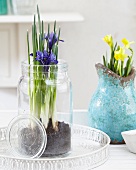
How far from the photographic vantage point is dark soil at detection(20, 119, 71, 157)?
113 centimetres

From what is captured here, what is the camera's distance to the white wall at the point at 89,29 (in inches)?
93.7

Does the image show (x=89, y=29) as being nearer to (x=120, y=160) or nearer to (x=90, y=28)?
(x=90, y=28)

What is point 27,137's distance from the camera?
114 centimetres

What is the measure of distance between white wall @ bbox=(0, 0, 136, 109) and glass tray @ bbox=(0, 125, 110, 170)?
1191 mm

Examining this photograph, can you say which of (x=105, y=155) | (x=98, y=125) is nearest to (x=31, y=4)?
(x=98, y=125)

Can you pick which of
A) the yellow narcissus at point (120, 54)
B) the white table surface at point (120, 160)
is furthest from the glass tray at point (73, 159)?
the yellow narcissus at point (120, 54)

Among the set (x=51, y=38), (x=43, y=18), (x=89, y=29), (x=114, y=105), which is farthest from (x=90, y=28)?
(x=51, y=38)

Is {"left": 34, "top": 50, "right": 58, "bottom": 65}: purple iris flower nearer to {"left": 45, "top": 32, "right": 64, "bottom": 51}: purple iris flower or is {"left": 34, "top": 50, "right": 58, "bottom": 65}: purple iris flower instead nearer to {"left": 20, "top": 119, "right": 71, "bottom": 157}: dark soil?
{"left": 45, "top": 32, "right": 64, "bottom": 51}: purple iris flower

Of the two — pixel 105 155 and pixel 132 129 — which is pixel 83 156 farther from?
pixel 132 129

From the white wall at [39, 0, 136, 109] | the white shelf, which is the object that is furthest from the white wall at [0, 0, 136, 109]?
the white shelf

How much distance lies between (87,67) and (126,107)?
120 cm

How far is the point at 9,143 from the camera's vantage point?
1.17m

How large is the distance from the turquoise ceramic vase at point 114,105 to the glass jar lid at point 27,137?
206 millimetres

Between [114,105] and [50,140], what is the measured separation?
0.21 meters
